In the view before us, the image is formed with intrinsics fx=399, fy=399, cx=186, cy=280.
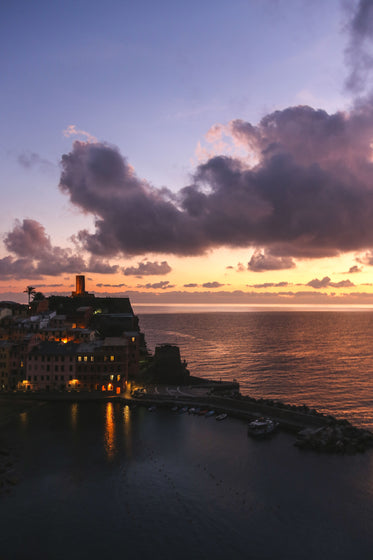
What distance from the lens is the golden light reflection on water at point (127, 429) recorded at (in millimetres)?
67250

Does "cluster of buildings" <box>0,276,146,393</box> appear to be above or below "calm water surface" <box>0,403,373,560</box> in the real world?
above

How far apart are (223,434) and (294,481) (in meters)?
20.9

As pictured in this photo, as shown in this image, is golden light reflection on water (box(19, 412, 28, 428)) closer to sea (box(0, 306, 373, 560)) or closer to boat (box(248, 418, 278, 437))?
sea (box(0, 306, 373, 560))

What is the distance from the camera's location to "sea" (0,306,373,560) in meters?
41.4

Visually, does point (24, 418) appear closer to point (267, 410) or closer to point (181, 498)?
point (181, 498)

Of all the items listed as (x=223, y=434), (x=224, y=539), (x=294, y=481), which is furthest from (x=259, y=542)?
(x=223, y=434)

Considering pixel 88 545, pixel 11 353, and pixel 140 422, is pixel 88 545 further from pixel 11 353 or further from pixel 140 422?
pixel 11 353

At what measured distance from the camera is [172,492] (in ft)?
170

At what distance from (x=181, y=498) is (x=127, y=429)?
29.7 m

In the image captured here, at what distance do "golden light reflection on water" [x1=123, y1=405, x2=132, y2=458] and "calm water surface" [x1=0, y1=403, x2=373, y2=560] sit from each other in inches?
19.9

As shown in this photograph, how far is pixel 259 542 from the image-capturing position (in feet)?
137

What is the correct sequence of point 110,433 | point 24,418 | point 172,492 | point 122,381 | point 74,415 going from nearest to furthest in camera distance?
point 172,492 → point 110,433 → point 24,418 → point 74,415 → point 122,381

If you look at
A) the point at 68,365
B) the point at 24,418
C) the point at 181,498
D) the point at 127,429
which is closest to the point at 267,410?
the point at 127,429

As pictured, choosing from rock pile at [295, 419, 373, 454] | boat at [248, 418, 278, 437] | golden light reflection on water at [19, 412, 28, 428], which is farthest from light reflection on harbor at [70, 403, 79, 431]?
rock pile at [295, 419, 373, 454]
